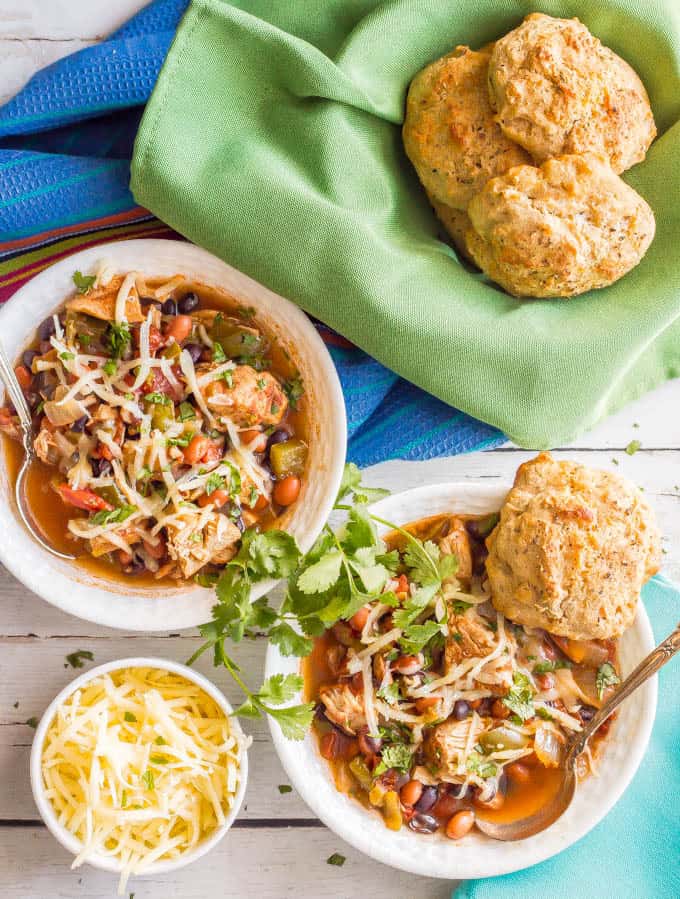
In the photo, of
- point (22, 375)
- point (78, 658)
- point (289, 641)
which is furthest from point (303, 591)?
point (22, 375)

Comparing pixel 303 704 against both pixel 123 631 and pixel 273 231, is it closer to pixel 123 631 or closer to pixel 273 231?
pixel 123 631

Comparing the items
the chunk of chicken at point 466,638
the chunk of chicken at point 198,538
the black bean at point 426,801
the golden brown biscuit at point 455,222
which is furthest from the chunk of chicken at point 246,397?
→ the black bean at point 426,801

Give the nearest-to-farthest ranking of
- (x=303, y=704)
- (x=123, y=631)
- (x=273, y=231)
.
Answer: (x=273, y=231)
(x=303, y=704)
(x=123, y=631)

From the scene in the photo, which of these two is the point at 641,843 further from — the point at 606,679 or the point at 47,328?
the point at 47,328

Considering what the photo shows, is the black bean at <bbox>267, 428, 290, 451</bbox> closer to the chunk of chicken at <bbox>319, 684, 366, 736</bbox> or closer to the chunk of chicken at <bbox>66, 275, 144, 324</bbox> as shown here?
the chunk of chicken at <bbox>66, 275, 144, 324</bbox>

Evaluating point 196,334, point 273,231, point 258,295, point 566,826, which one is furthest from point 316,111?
point 566,826
